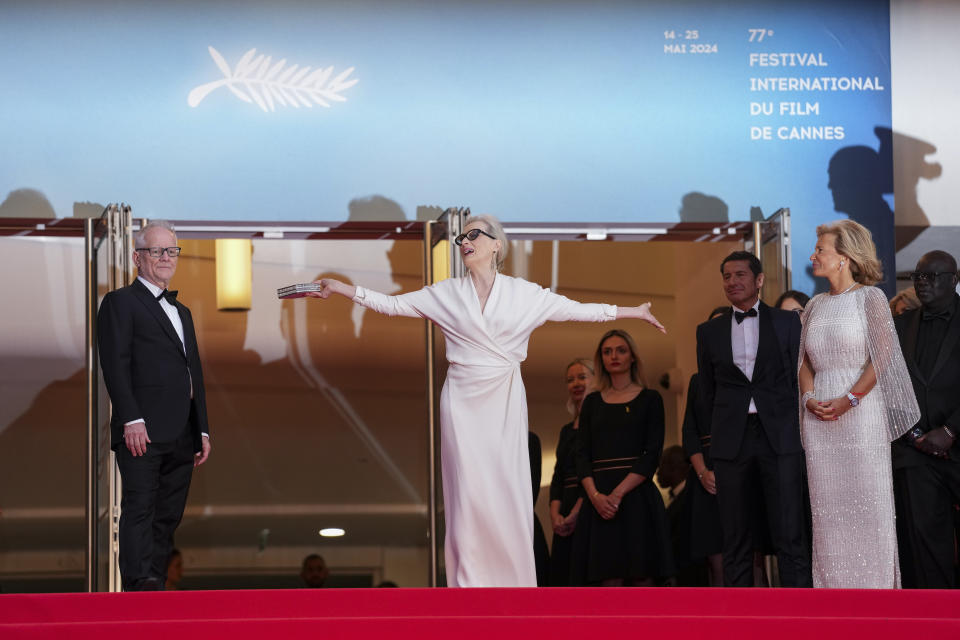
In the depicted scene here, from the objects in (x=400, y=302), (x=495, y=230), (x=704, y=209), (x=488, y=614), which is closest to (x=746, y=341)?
(x=495, y=230)

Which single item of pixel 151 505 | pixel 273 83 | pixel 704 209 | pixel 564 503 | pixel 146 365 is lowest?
pixel 564 503

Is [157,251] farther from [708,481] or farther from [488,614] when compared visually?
[708,481]

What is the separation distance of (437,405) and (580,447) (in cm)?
101

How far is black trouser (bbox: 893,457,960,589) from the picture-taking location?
19.0ft

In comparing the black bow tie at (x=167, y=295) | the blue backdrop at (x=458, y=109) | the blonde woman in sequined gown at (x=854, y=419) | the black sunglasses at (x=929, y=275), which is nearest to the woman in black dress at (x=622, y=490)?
the blonde woman in sequined gown at (x=854, y=419)

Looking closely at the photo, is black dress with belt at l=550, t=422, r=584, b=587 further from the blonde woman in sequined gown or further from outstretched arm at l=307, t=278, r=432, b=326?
outstretched arm at l=307, t=278, r=432, b=326

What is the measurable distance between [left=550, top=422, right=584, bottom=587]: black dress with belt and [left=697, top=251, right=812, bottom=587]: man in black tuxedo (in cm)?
129

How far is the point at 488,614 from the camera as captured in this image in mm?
3586

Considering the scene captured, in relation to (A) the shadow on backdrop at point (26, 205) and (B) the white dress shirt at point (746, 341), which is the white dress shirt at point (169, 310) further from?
(B) the white dress shirt at point (746, 341)

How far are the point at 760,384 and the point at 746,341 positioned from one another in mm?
207

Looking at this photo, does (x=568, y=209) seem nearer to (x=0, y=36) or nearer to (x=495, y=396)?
(x=495, y=396)

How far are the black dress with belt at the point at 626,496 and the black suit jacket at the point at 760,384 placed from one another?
0.66 m

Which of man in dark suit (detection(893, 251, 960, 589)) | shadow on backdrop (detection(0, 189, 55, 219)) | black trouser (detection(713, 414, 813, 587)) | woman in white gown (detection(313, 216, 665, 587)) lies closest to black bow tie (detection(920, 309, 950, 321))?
man in dark suit (detection(893, 251, 960, 589))

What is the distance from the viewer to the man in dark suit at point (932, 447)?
5.78 meters
